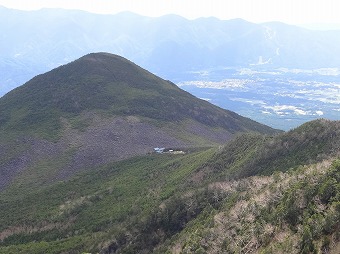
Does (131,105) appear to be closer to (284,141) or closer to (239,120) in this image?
(239,120)

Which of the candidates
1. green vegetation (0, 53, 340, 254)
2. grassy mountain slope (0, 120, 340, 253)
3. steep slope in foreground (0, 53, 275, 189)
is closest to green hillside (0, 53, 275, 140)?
steep slope in foreground (0, 53, 275, 189)

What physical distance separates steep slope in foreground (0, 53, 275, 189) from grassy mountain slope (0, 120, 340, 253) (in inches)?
513

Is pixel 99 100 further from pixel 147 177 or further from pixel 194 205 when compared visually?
pixel 194 205

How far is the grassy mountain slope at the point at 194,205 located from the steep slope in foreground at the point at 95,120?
1304 cm

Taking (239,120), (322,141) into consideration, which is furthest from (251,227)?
(239,120)

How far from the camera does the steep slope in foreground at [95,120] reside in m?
104

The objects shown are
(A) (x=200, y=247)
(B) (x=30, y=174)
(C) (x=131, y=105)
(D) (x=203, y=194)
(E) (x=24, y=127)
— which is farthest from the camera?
(C) (x=131, y=105)

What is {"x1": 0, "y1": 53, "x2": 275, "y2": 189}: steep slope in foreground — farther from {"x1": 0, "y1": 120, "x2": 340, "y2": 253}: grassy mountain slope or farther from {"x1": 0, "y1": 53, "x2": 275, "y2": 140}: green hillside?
{"x1": 0, "y1": 120, "x2": 340, "y2": 253}: grassy mountain slope

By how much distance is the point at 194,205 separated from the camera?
4994 centimetres

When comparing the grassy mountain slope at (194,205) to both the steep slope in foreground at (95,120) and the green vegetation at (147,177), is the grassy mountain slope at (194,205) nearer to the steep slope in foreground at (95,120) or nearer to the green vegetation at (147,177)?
the green vegetation at (147,177)

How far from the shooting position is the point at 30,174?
94.8 meters

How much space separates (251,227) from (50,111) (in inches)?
4273

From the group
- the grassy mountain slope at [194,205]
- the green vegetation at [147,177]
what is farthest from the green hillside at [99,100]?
the grassy mountain slope at [194,205]

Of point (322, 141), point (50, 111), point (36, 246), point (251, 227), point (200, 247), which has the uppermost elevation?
point (50, 111)
